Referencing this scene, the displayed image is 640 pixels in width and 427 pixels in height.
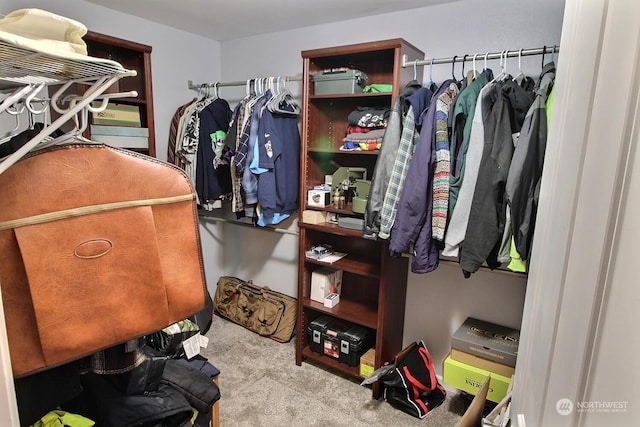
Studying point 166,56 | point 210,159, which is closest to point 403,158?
point 210,159

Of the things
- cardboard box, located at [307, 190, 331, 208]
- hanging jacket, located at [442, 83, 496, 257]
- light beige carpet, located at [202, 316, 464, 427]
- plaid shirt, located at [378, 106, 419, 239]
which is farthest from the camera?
cardboard box, located at [307, 190, 331, 208]

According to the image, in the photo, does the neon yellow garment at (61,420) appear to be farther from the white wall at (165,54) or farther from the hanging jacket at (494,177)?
the white wall at (165,54)

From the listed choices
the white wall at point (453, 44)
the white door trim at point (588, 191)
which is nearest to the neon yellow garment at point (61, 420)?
the white door trim at point (588, 191)

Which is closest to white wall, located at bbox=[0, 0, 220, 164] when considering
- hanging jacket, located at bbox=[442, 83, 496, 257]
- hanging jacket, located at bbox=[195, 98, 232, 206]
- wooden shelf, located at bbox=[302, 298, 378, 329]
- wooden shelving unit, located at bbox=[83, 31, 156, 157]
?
wooden shelving unit, located at bbox=[83, 31, 156, 157]

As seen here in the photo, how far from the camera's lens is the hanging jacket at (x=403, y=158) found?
78.0 inches

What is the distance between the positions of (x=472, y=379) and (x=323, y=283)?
3.49 feet

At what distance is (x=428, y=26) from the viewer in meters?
2.32

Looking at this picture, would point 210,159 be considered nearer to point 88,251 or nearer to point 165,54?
point 165,54

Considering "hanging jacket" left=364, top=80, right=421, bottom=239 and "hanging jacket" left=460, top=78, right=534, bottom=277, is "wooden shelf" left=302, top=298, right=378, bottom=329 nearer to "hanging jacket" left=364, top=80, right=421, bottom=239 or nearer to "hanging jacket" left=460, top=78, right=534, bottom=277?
"hanging jacket" left=364, top=80, right=421, bottom=239

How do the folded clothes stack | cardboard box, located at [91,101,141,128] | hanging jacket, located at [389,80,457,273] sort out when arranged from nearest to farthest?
hanging jacket, located at [389,80,457,273] → the folded clothes stack → cardboard box, located at [91,101,141,128]

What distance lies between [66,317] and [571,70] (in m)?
0.99

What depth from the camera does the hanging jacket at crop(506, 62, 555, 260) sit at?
1585 mm

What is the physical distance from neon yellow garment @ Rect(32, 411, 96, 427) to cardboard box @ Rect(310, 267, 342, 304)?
164cm

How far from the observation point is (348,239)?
8.94ft
